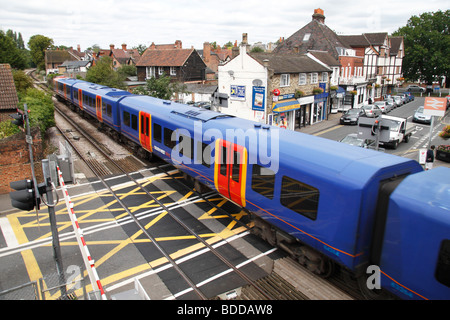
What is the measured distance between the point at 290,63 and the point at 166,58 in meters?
23.5

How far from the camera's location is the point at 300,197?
741 centimetres

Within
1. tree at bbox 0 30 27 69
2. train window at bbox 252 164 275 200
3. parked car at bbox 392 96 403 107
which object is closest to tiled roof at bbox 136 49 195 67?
tree at bbox 0 30 27 69

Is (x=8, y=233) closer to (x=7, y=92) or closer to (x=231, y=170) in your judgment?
(x=231, y=170)

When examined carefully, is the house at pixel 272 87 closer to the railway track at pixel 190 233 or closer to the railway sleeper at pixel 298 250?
the railway track at pixel 190 233

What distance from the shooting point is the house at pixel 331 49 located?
3700 cm

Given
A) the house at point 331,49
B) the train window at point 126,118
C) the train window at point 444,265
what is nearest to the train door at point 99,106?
the train window at point 126,118

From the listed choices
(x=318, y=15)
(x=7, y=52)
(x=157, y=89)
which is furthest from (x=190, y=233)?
(x=7, y=52)

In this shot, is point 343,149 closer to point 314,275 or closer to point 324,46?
point 314,275

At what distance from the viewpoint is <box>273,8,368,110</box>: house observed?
37.0 meters

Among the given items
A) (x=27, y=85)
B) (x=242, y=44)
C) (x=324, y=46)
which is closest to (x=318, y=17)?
(x=324, y=46)

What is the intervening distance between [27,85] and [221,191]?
26543 mm

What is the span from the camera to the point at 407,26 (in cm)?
6469

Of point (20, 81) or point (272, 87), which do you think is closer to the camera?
point (272, 87)

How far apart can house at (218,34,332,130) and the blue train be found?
14.8 m
